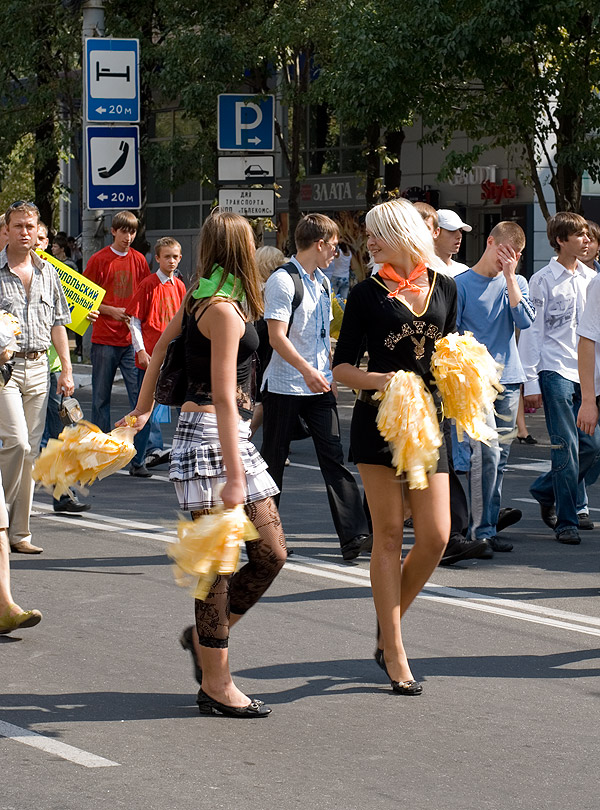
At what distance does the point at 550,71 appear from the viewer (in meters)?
18.3

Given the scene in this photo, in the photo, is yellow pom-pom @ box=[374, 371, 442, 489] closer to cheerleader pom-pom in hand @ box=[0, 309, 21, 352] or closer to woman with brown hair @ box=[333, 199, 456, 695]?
woman with brown hair @ box=[333, 199, 456, 695]

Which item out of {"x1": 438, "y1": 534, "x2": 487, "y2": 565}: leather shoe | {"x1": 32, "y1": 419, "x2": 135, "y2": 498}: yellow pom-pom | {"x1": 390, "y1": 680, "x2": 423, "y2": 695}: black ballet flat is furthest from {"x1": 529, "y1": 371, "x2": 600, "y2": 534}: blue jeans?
{"x1": 32, "y1": 419, "x2": 135, "y2": 498}: yellow pom-pom

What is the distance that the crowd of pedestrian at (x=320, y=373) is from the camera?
17.5 feet

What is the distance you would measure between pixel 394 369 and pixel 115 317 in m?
6.43

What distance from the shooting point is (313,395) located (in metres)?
8.43

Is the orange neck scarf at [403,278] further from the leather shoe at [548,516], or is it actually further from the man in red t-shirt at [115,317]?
the man in red t-shirt at [115,317]

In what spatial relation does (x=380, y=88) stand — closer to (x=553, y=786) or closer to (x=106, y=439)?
(x=106, y=439)

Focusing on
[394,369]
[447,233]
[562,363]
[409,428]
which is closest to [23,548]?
[447,233]

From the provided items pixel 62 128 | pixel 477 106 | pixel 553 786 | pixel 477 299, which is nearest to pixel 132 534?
pixel 477 299

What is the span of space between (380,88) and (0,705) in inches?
547

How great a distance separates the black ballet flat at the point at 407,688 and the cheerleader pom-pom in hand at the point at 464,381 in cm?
101

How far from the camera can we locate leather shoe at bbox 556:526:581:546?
9.15 meters

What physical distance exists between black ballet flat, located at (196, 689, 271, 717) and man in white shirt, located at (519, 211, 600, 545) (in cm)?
412

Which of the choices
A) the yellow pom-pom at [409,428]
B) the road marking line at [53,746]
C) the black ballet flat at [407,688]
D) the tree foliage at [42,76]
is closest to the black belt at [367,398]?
the yellow pom-pom at [409,428]
